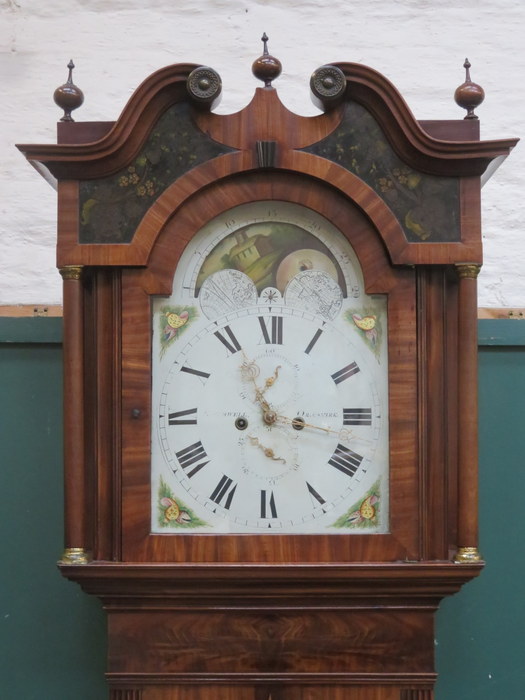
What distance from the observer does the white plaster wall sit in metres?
2.48

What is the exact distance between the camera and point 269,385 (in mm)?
1932

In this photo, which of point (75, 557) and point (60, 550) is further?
point (60, 550)

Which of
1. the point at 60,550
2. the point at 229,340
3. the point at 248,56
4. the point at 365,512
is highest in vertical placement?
the point at 248,56

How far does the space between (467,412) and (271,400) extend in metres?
0.35

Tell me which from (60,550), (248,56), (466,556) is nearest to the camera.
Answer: (466,556)

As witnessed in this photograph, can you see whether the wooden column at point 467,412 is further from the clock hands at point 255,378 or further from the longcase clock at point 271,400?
the clock hands at point 255,378

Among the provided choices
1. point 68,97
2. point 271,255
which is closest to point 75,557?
point 271,255

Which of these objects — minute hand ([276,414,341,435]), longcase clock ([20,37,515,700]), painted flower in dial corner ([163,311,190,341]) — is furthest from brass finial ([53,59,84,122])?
minute hand ([276,414,341,435])

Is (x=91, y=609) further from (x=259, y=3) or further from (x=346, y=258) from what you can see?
(x=259, y=3)

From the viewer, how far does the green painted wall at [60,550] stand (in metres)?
2.35

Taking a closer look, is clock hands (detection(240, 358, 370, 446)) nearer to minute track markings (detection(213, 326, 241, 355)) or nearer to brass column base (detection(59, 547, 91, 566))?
minute track markings (detection(213, 326, 241, 355))

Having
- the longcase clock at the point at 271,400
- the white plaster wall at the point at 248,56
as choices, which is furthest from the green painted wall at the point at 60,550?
the longcase clock at the point at 271,400

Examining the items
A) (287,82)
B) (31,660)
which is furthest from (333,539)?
(287,82)

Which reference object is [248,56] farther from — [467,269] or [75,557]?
[75,557]
